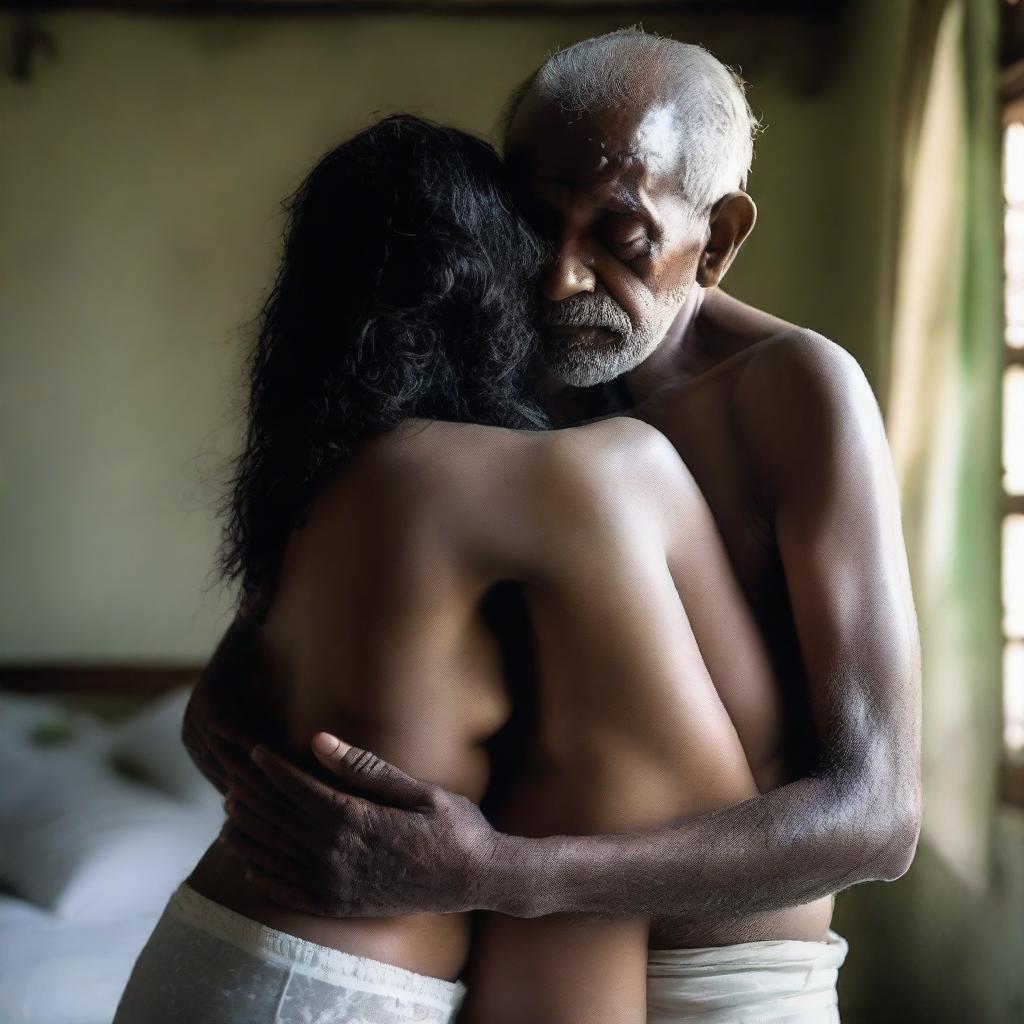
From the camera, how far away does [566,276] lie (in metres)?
1.17

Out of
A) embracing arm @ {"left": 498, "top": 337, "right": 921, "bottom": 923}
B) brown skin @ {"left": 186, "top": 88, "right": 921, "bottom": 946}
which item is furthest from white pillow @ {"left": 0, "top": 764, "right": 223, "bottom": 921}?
embracing arm @ {"left": 498, "top": 337, "right": 921, "bottom": 923}

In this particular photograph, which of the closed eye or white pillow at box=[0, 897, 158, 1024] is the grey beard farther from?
white pillow at box=[0, 897, 158, 1024]

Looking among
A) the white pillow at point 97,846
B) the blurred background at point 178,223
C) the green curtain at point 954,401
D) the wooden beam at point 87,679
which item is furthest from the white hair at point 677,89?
the wooden beam at point 87,679

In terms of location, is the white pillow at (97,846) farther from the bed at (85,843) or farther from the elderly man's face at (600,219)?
the elderly man's face at (600,219)

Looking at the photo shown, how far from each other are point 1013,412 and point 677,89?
4.46 ft

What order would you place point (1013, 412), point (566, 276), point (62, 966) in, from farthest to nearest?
1. point (1013, 412)
2. point (62, 966)
3. point (566, 276)

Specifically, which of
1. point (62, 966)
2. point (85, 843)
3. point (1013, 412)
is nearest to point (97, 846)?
point (85, 843)

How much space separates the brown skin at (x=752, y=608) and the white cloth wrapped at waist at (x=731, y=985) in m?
0.02

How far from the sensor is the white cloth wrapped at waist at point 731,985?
3.42 feet

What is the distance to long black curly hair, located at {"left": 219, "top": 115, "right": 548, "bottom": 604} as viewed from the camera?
1.00 m

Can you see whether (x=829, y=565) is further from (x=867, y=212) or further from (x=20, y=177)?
(x=20, y=177)

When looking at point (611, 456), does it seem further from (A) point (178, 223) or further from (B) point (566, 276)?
(A) point (178, 223)

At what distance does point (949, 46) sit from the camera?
8.29ft

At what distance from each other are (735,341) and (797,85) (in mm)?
2413
